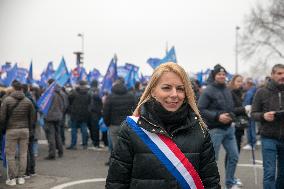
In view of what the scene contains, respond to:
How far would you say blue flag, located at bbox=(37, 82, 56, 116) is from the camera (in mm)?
10570

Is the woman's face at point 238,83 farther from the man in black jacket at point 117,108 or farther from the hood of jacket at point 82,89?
the hood of jacket at point 82,89

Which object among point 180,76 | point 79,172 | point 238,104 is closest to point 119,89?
point 79,172

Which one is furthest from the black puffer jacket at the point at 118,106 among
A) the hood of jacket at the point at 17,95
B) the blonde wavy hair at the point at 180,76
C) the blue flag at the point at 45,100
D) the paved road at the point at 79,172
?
the blonde wavy hair at the point at 180,76

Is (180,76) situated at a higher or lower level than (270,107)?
higher

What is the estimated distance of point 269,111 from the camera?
569cm

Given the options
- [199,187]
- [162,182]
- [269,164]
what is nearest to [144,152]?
[162,182]

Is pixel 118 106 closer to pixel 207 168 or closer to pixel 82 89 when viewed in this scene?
pixel 82 89

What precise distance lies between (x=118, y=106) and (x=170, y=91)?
6648mm

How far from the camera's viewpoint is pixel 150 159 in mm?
2754

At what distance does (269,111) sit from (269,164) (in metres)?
0.69

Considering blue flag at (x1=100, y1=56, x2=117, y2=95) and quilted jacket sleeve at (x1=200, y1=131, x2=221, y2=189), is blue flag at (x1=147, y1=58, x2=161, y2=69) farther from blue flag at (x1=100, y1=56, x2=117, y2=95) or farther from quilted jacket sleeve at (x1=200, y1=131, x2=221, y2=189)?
quilted jacket sleeve at (x1=200, y1=131, x2=221, y2=189)

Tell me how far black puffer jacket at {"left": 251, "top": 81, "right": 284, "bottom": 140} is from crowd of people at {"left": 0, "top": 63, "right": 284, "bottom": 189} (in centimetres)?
1

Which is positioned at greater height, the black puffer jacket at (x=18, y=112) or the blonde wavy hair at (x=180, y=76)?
the blonde wavy hair at (x=180, y=76)

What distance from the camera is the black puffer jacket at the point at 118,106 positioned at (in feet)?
30.9
